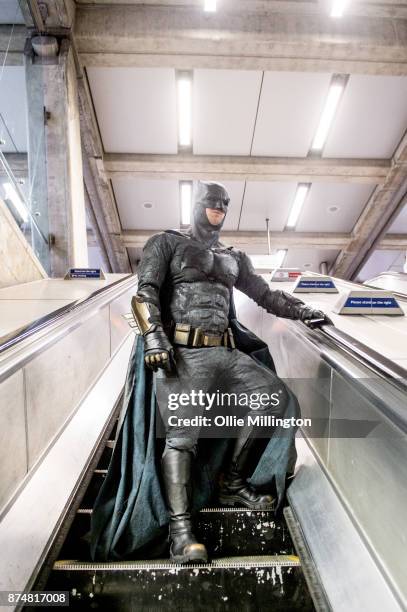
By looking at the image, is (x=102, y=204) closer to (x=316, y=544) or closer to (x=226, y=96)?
(x=226, y=96)

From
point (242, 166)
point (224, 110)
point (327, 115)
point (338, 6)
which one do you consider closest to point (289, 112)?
point (327, 115)

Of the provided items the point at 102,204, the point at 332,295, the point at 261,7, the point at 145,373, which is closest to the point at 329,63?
the point at 261,7

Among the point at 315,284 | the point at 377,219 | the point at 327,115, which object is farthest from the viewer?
the point at 377,219

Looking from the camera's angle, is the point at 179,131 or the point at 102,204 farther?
the point at 102,204

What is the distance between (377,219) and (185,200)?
4.77 metres

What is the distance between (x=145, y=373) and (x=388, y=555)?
1.19 meters

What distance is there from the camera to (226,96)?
7.13 metres

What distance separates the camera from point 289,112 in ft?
24.4

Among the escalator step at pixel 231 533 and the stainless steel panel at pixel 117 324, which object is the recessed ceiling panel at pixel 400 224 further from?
the escalator step at pixel 231 533

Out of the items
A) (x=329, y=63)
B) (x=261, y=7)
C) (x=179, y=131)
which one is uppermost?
(x=261, y=7)

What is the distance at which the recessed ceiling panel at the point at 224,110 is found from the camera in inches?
269

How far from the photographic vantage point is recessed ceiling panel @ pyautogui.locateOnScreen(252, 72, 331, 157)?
689cm

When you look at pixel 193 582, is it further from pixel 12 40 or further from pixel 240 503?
pixel 12 40

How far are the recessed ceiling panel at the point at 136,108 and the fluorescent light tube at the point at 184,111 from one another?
12cm
